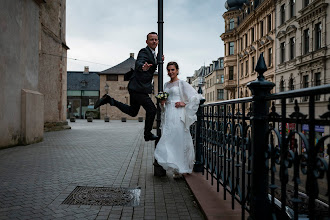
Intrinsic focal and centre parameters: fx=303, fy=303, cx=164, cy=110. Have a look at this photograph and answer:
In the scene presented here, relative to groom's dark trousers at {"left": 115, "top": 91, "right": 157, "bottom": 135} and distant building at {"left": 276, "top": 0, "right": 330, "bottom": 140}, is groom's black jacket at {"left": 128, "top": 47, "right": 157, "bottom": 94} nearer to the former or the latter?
groom's dark trousers at {"left": 115, "top": 91, "right": 157, "bottom": 135}

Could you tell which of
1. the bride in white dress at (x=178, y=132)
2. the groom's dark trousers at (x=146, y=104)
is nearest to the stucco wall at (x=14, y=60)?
the groom's dark trousers at (x=146, y=104)

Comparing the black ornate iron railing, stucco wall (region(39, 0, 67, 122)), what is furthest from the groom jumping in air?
stucco wall (region(39, 0, 67, 122))

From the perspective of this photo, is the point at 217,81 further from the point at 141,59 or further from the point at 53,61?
the point at 141,59

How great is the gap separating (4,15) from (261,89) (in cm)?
944

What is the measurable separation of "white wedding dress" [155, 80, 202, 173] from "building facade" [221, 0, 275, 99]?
25.6m

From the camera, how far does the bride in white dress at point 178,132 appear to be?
503 cm

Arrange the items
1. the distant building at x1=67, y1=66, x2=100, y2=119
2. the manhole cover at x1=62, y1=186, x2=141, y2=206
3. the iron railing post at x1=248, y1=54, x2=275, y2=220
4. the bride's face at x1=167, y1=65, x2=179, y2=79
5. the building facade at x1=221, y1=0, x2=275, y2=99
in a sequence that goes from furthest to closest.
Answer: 1. the distant building at x1=67, y1=66, x2=100, y2=119
2. the building facade at x1=221, y1=0, x2=275, y2=99
3. the bride's face at x1=167, y1=65, x2=179, y2=79
4. the manhole cover at x1=62, y1=186, x2=141, y2=206
5. the iron railing post at x1=248, y1=54, x2=275, y2=220

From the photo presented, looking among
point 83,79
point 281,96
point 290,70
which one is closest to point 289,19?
point 290,70

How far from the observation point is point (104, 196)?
418 cm

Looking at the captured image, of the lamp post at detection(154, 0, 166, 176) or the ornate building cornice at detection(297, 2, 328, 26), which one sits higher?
the ornate building cornice at detection(297, 2, 328, 26)

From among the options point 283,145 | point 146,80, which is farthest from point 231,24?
point 283,145

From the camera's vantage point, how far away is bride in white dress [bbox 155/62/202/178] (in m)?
5.03

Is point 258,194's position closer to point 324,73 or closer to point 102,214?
point 102,214

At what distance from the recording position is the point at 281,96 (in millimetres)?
2164
